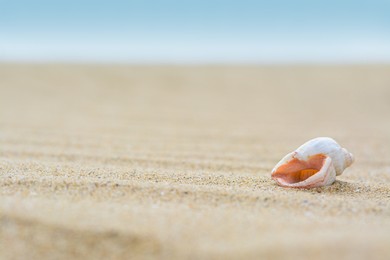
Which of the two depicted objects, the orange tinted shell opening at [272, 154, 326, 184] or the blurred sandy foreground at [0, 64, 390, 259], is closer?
the blurred sandy foreground at [0, 64, 390, 259]

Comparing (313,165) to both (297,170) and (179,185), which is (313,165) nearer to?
(297,170)

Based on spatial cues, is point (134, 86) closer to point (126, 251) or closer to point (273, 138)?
point (273, 138)

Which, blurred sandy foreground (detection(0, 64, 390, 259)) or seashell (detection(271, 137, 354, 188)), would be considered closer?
blurred sandy foreground (detection(0, 64, 390, 259))

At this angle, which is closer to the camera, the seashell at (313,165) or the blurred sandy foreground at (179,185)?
the blurred sandy foreground at (179,185)

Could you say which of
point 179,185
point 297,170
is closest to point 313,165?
point 297,170

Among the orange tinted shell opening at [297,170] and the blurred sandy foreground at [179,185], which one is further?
the orange tinted shell opening at [297,170]

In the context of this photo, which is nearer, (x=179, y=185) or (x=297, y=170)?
(x=179, y=185)
